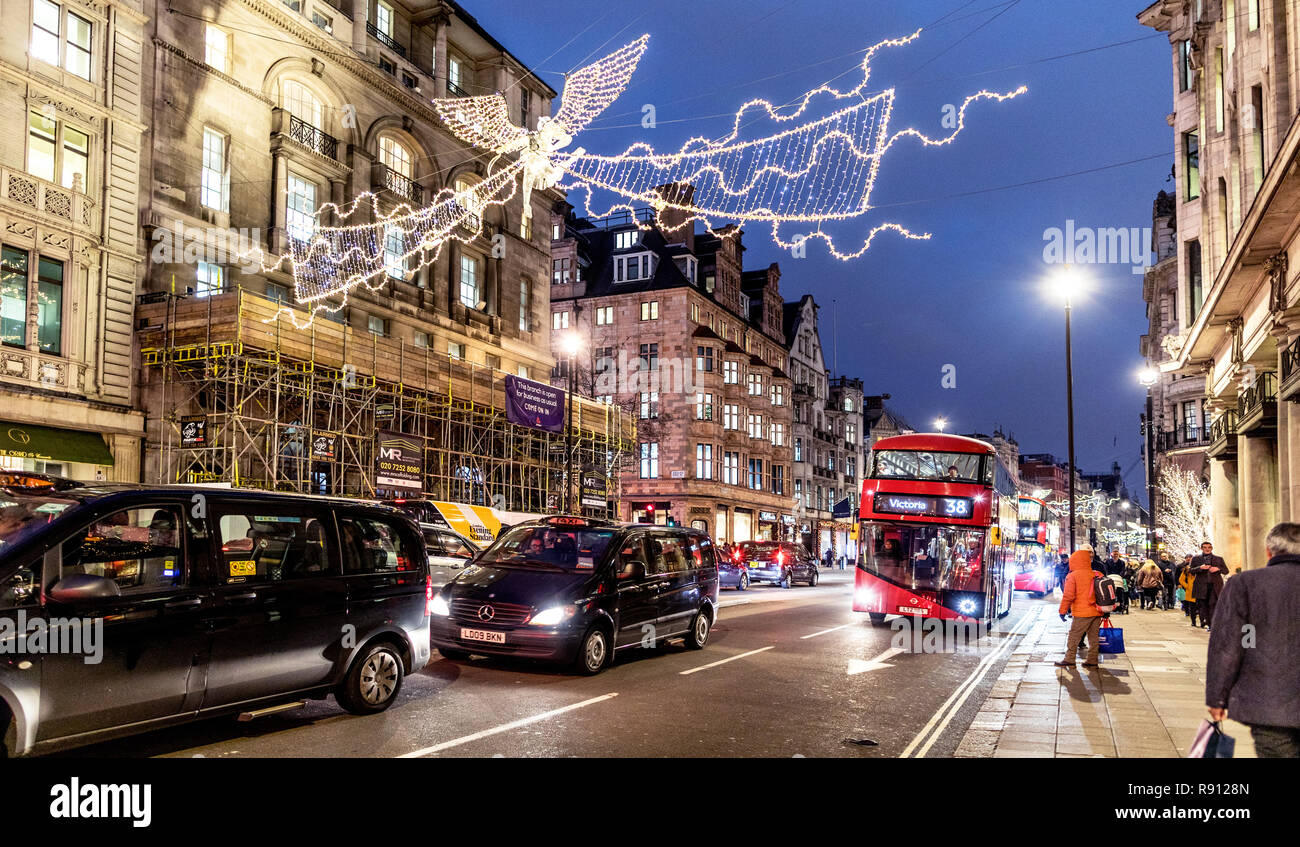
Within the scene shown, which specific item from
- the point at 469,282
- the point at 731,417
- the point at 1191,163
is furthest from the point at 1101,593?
the point at 731,417

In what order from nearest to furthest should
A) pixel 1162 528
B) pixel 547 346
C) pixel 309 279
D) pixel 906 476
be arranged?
1. pixel 906 476
2. pixel 309 279
3. pixel 547 346
4. pixel 1162 528

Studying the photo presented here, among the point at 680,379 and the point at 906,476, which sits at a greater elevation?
the point at 680,379

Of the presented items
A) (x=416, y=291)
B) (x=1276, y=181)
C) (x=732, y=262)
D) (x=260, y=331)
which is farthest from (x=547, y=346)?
(x=1276, y=181)

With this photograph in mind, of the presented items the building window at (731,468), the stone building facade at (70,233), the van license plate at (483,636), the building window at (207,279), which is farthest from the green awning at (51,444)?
the building window at (731,468)

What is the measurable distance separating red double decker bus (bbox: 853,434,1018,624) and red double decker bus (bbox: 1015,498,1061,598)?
11914mm

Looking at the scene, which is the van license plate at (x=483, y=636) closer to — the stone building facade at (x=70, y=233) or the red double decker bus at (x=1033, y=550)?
the stone building facade at (x=70, y=233)

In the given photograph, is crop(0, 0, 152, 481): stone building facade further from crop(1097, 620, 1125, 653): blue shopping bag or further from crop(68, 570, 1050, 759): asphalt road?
crop(1097, 620, 1125, 653): blue shopping bag

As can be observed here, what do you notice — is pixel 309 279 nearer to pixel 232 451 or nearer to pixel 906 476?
pixel 232 451

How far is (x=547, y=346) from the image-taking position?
42.4 m

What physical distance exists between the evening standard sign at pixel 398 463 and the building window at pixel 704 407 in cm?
2797

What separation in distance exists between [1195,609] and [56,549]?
22621 mm

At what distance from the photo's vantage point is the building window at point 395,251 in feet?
106

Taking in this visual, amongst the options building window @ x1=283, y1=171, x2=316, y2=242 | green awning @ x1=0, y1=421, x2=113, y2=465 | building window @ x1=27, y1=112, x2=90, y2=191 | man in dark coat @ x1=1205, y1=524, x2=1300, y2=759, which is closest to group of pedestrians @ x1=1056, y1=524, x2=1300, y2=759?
man in dark coat @ x1=1205, y1=524, x2=1300, y2=759

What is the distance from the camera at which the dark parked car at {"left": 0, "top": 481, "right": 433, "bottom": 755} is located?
589 cm
